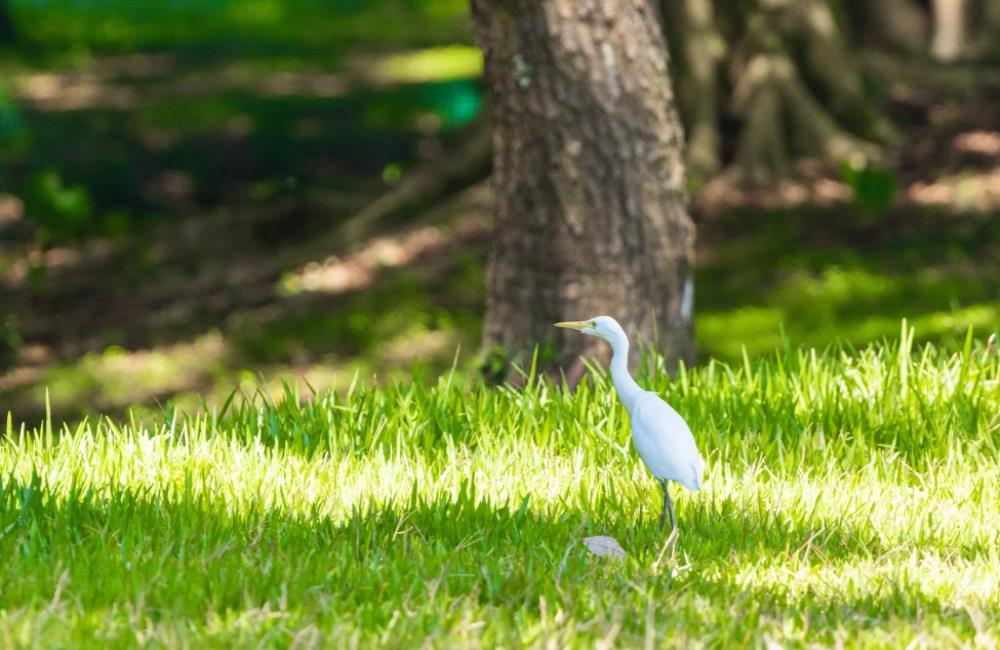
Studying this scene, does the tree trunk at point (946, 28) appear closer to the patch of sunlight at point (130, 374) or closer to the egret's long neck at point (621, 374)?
the patch of sunlight at point (130, 374)

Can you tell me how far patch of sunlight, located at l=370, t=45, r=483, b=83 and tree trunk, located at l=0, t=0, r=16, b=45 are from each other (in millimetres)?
6543

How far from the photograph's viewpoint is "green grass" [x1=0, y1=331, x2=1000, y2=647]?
3.11 m

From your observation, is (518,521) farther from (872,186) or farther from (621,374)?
(872,186)

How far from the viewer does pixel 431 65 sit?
69.3 ft

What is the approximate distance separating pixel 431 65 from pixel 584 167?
613 inches

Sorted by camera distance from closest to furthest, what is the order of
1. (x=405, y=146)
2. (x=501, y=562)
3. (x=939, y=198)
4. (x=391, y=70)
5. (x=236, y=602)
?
(x=236, y=602), (x=501, y=562), (x=939, y=198), (x=405, y=146), (x=391, y=70)

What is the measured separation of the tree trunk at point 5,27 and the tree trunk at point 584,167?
19532 mm

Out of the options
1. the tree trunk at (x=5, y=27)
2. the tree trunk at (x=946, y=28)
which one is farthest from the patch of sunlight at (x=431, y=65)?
the tree trunk at (x=5, y=27)

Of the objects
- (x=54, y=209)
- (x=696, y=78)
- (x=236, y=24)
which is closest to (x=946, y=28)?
(x=696, y=78)

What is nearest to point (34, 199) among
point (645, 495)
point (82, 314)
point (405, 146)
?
point (82, 314)

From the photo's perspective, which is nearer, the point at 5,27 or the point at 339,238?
the point at 339,238

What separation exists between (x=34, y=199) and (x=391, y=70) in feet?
27.2

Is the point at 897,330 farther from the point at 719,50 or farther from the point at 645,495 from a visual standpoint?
the point at 645,495

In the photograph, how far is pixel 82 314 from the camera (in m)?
11.9
